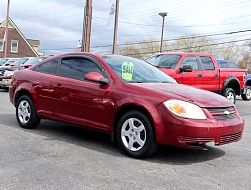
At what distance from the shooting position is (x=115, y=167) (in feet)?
17.9

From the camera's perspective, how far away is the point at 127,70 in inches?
267

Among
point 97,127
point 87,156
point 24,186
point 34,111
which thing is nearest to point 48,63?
point 34,111

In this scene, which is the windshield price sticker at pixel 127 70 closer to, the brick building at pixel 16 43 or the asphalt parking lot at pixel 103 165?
the asphalt parking lot at pixel 103 165

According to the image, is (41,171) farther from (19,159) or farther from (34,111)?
(34,111)

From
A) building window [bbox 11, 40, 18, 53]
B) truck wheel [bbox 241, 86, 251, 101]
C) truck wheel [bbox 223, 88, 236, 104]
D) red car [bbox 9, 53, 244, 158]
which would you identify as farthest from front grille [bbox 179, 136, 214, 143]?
building window [bbox 11, 40, 18, 53]

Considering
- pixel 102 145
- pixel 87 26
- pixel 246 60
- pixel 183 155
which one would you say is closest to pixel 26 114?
pixel 102 145

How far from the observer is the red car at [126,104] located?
18.6ft

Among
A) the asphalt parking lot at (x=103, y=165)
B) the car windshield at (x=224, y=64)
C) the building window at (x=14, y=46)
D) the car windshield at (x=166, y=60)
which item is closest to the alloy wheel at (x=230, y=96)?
the car windshield at (x=224, y=64)

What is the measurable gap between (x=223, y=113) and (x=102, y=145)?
1.99m

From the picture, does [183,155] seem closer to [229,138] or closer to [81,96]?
[229,138]

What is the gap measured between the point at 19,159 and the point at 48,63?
2624 millimetres

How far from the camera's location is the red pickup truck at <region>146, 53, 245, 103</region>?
12266 mm

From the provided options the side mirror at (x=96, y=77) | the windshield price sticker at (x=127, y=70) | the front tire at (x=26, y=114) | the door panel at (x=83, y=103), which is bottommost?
the front tire at (x=26, y=114)

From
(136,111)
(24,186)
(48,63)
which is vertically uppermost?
(48,63)
